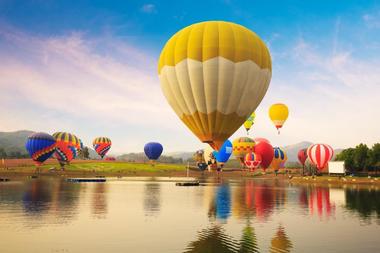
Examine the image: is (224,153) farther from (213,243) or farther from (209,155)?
(213,243)

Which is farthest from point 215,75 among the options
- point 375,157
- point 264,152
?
point 375,157

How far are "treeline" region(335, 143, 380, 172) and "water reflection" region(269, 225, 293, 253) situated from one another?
9785cm

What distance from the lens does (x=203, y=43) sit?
4378 centimetres

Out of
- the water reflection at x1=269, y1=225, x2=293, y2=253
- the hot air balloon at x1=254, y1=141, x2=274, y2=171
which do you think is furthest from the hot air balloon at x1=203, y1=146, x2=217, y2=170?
the water reflection at x1=269, y1=225, x2=293, y2=253

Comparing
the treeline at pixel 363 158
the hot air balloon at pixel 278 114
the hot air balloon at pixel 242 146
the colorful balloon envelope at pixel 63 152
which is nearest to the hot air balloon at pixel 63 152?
the colorful balloon envelope at pixel 63 152

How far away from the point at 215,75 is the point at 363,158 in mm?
89651

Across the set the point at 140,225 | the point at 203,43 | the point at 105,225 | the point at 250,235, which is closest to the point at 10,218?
the point at 105,225

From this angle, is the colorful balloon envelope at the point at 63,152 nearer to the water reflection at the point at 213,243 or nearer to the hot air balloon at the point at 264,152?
the hot air balloon at the point at 264,152

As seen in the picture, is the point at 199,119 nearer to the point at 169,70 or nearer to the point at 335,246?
the point at 169,70

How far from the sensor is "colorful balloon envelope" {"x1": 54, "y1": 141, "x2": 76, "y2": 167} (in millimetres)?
134375

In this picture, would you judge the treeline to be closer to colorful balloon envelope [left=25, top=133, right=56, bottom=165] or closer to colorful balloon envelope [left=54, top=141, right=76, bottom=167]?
colorful balloon envelope [left=25, top=133, right=56, bottom=165]

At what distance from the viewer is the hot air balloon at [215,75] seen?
4350cm

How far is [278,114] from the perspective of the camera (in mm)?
108875

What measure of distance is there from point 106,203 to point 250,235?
22376 mm
